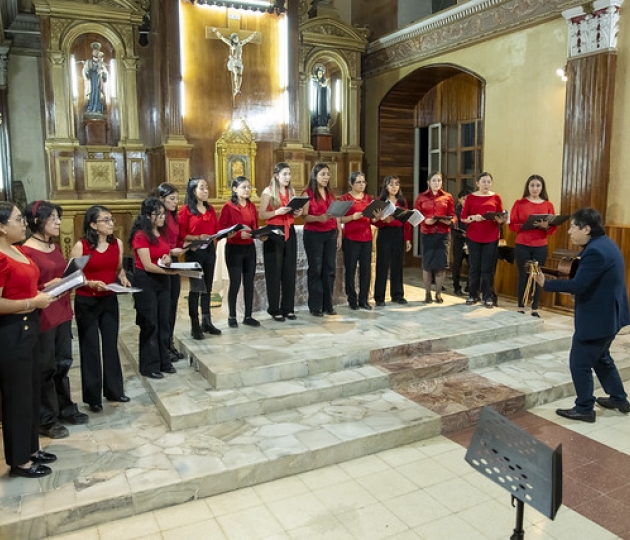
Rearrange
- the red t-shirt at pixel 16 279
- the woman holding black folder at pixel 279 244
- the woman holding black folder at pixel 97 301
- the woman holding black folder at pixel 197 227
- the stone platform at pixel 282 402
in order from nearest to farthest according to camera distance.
A: 1. the red t-shirt at pixel 16 279
2. the stone platform at pixel 282 402
3. the woman holding black folder at pixel 97 301
4. the woman holding black folder at pixel 197 227
5. the woman holding black folder at pixel 279 244

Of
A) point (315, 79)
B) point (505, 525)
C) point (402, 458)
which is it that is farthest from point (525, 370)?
point (315, 79)

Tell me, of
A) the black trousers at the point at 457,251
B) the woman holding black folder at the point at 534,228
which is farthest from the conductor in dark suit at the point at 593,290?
the black trousers at the point at 457,251

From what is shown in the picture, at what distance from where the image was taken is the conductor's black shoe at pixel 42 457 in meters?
2.97

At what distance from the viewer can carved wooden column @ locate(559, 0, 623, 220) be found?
19.8ft

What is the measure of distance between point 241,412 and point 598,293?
2.37 metres

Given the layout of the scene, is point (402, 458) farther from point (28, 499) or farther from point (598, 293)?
point (28, 499)

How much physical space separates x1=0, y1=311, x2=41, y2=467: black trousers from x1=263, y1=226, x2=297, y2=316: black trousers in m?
2.42

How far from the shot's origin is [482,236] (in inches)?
234

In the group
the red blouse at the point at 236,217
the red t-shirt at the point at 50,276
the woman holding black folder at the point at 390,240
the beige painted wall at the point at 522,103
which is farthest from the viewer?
the beige painted wall at the point at 522,103

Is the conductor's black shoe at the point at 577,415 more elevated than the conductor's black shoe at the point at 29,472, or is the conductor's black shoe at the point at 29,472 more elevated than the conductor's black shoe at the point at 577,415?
the conductor's black shoe at the point at 29,472

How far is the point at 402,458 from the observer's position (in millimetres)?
3404

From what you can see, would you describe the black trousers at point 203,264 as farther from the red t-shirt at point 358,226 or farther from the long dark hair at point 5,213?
the long dark hair at point 5,213

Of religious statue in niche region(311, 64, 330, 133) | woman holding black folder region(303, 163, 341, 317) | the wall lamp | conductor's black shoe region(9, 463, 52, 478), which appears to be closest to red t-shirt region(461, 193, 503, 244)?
woman holding black folder region(303, 163, 341, 317)

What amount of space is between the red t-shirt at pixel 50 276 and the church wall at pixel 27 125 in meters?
6.43
